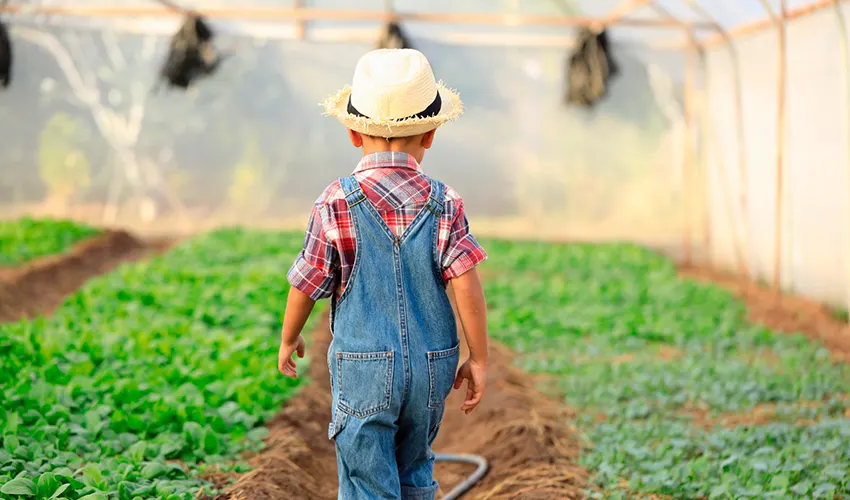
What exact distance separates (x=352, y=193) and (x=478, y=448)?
239 centimetres

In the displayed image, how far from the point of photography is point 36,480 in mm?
3248

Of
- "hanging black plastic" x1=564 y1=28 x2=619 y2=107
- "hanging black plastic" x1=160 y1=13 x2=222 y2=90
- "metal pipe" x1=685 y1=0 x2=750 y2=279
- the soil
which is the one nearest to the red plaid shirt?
the soil

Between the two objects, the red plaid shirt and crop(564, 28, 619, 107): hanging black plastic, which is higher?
crop(564, 28, 619, 107): hanging black plastic

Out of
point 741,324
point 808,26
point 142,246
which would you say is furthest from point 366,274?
point 142,246

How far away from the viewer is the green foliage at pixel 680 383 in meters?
4.00

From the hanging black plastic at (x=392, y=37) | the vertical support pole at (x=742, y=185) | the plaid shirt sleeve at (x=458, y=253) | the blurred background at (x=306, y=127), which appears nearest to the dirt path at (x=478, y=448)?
the plaid shirt sleeve at (x=458, y=253)

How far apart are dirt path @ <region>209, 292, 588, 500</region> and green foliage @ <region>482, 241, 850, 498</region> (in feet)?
0.63

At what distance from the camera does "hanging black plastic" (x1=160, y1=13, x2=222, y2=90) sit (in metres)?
11.7

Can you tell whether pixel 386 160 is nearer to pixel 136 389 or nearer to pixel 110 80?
pixel 136 389

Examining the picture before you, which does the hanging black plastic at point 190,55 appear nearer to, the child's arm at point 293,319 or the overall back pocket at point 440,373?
the child's arm at point 293,319

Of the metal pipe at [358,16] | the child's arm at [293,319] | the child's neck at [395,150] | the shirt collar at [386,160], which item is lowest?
the child's arm at [293,319]

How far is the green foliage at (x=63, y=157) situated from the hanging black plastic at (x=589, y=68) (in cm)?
721

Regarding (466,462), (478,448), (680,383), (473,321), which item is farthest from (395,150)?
(680,383)

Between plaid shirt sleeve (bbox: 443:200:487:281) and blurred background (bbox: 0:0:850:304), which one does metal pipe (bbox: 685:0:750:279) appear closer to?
blurred background (bbox: 0:0:850:304)
